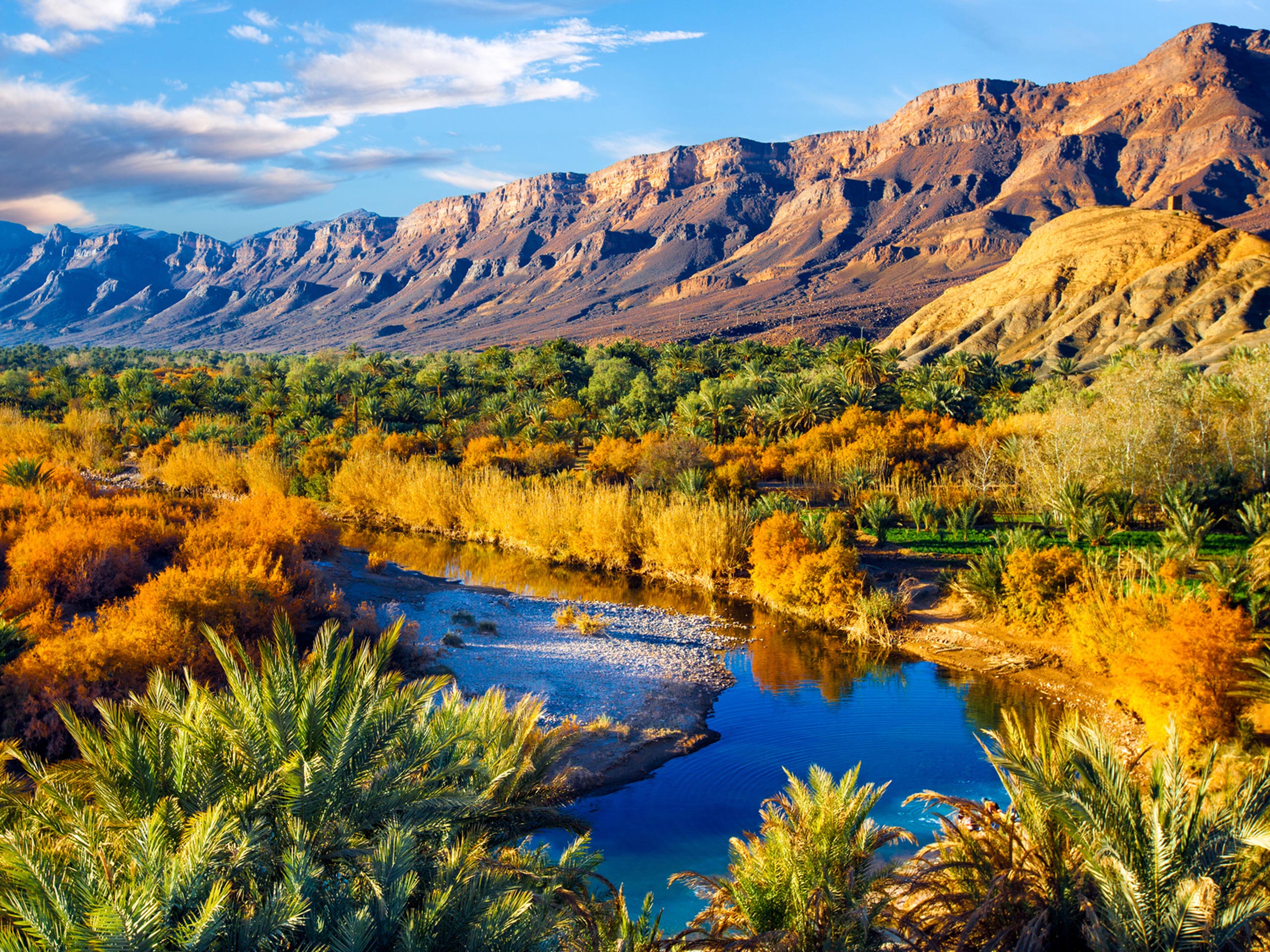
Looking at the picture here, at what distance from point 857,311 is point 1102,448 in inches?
3838

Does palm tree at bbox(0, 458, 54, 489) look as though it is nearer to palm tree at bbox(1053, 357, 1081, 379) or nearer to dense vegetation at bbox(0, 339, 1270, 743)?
dense vegetation at bbox(0, 339, 1270, 743)

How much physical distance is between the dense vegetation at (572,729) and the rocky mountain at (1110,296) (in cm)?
3439

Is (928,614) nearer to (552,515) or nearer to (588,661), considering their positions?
(588,661)

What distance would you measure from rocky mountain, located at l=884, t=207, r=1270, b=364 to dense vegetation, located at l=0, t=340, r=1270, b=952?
3439 cm

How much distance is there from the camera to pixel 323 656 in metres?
3.95

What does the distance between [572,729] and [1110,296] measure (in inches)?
2865

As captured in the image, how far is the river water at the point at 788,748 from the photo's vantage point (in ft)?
27.7

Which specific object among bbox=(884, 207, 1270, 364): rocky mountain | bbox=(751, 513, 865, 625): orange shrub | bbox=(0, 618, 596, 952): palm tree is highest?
bbox=(884, 207, 1270, 364): rocky mountain

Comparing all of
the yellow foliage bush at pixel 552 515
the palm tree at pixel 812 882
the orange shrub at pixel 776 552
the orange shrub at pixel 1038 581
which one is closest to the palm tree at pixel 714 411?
the yellow foliage bush at pixel 552 515

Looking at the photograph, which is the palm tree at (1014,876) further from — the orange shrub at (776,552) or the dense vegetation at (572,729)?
the orange shrub at (776,552)

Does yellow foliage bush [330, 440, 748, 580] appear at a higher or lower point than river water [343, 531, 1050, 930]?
higher

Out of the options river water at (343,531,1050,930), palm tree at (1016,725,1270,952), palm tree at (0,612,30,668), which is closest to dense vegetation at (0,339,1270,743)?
palm tree at (0,612,30,668)

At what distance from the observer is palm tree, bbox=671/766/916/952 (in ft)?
15.1

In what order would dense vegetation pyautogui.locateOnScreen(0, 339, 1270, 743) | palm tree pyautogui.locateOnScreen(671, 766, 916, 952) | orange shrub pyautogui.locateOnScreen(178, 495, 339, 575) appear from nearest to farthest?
palm tree pyautogui.locateOnScreen(671, 766, 916, 952) < dense vegetation pyautogui.locateOnScreen(0, 339, 1270, 743) < orange shrub pyautogui.locateOnScreen(178, 495, 339, 575)
